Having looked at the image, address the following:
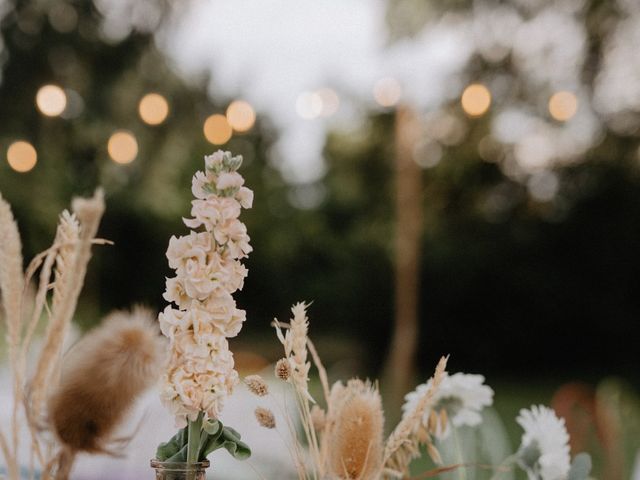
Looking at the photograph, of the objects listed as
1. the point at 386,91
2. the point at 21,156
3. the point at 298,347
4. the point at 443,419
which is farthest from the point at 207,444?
the point at 386,91

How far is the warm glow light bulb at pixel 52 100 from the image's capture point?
12.0ft

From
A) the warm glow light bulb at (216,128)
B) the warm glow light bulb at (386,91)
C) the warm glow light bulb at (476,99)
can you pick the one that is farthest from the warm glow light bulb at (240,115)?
the warm glow light bulb at (386,91)

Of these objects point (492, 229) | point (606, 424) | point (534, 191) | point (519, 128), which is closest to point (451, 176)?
point (519, 128)

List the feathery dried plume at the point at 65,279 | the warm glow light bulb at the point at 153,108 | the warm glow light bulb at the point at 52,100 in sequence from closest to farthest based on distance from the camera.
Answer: the feathery dried plume at the point at 65,279 → the warm glow light bulb at the point at 52,100 → the warm glow light bulb at the point at 153,108

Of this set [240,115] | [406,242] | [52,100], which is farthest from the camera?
[406,242]

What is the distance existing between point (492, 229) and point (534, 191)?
3.46ft

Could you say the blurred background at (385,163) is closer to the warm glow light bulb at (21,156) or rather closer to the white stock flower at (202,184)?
the warm glow light bulb at (21,156)

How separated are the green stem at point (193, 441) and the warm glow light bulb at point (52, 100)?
3261 mm

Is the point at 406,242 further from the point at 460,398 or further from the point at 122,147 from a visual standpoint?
the point at 460,398

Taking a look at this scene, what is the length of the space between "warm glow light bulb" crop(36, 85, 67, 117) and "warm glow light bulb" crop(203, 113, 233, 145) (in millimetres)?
1075

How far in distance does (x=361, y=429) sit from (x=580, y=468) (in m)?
Result: 0.20

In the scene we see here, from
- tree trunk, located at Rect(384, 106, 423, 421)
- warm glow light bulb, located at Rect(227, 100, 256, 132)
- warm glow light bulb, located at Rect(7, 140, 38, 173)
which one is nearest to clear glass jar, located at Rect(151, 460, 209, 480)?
warm glow light bulb, located at Rect(7, 140, 38, 173)

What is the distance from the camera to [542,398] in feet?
29.8

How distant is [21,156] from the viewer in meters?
4.31
